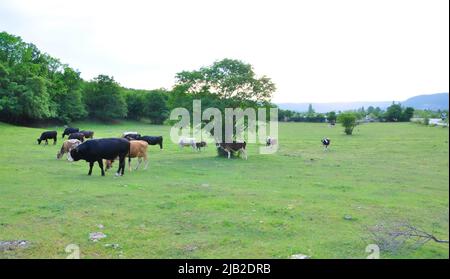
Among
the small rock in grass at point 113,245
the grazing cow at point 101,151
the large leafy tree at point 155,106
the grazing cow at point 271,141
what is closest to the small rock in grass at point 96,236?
the small rock in grass at point 113,245

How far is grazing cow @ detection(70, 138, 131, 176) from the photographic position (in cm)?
1661

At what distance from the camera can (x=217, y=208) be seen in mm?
11070

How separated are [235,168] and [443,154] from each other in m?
14.9

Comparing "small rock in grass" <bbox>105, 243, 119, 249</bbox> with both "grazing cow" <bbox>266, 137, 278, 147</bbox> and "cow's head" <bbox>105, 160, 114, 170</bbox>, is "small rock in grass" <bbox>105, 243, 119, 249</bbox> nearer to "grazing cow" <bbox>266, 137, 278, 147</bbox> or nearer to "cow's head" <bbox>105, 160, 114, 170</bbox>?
"cow's head" <bbox>105, 160, 114, 170</bbox>

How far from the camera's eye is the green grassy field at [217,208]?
805 cm

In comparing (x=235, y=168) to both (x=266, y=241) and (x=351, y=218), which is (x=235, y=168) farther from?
(x=266, y=241)

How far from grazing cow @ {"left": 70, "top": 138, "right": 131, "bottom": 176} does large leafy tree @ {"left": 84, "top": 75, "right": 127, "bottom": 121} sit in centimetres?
5328

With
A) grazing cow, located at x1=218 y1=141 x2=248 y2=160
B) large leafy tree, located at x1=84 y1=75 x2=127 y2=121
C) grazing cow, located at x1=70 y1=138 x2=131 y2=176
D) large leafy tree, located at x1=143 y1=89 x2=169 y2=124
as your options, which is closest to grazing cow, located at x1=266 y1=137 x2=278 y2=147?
grazing cow, located at x1=218 y1=141 x2=248 y2=160

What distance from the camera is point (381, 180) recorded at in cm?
1658

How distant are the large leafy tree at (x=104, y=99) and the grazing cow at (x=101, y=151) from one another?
5328 centimetres

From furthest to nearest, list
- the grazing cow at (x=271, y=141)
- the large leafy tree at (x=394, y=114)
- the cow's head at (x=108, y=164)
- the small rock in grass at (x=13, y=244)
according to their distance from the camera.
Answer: the large leafy tree at (x=394, y=114) < the grazing cow at (x=271, y=141) < the cow's head at (x=108, y=164) < the small rock in grass at (x=13, y=244)

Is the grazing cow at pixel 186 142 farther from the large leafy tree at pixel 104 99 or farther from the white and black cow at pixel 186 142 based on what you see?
the large leafy tree at pixel 104 99

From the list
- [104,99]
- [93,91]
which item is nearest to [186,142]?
[104,99]
